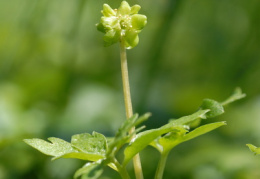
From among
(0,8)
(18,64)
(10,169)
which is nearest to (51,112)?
(10,169)

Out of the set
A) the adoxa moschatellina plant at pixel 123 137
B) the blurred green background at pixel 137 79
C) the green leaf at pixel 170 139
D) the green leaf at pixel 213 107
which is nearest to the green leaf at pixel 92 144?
the adoxa moschatellina plant at pixel 123 137

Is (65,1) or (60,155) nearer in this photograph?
(60,155)

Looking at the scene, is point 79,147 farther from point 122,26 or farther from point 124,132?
point 122,26

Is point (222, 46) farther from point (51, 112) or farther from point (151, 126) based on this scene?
point (51, 112)

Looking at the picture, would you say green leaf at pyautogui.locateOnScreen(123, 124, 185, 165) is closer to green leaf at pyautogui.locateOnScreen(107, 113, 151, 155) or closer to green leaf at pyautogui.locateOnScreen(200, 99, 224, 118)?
green leaf at pyautogui.locateOnScreen(107, 113, 151, 155)

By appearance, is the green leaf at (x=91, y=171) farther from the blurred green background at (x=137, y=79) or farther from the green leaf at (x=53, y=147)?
the blurred green background at (x=137, y=79)

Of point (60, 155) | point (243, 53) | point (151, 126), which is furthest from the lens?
point (243, 53)

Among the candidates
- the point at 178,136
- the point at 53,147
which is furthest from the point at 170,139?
the point at 53,147
